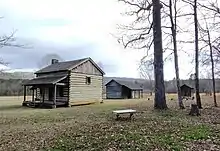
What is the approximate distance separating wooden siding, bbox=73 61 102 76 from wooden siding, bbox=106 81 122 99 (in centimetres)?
2194

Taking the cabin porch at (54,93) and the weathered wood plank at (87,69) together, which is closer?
the cabin porch at (54,93)

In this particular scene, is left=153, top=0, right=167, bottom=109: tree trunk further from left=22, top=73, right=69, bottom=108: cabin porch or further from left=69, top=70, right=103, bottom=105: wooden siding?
left=69, top=70, right=103, bottom=105: wooden siding

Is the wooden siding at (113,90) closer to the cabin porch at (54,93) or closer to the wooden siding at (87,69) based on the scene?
the wooden siding at (87,69)

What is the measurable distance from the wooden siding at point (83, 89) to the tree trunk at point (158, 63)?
624 inches

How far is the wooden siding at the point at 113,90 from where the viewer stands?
58688 mm

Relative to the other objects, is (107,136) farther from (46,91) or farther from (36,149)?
(46,91)

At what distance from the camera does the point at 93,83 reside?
35750mm

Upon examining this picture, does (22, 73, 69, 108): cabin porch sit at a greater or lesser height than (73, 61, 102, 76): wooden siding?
lesser

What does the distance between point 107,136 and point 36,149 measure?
7.57ft

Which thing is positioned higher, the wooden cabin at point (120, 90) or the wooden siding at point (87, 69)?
the wooden siding at point (87, 69)

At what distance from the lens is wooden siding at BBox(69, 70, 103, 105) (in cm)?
3234

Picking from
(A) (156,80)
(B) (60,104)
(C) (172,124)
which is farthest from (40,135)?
(B) (60,104)

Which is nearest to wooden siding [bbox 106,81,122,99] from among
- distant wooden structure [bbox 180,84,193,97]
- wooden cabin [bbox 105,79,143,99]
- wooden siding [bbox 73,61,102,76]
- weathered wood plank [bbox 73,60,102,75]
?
wooden cabin [bbox 105,79,143,99]

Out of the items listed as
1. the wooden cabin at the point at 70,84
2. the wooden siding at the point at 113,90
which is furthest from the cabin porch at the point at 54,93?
the wooden siding at the point at 113,90
